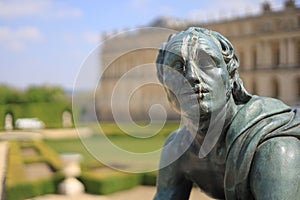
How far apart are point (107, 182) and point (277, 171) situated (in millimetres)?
8383

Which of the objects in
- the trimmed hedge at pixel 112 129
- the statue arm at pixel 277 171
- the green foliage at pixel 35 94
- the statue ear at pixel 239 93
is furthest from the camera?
the green foliage at pixel 35 94

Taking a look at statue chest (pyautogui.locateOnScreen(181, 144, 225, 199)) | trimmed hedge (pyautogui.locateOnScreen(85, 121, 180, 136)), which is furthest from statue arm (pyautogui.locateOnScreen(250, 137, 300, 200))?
trimmed hedge (pyautogui.locateOnScreen(85, 121, 180, 136))

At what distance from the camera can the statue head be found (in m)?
1.17

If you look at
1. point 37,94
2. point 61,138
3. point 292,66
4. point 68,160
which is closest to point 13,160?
point 68,160

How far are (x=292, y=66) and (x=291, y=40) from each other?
192 centimetres

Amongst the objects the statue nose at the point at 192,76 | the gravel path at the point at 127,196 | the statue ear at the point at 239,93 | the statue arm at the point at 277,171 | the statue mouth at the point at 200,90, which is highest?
the statue nose at the point at 192,76

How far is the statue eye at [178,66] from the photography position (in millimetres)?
1176

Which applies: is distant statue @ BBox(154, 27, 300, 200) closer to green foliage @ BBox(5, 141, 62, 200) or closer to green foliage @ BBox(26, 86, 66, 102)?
green foliage @ BBox(5, 141, 62, 200)

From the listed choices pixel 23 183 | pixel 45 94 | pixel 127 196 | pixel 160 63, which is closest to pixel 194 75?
pixel 160 63

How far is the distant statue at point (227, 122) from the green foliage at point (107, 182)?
808 cm

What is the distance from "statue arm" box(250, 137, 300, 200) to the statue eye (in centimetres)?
33

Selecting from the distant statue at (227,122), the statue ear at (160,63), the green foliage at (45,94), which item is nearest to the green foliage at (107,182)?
the distant statue at (227,122)

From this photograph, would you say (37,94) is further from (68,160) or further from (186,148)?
(186,148)

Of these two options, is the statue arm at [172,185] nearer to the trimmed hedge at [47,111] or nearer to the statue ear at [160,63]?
the statue ear at [160,63]
